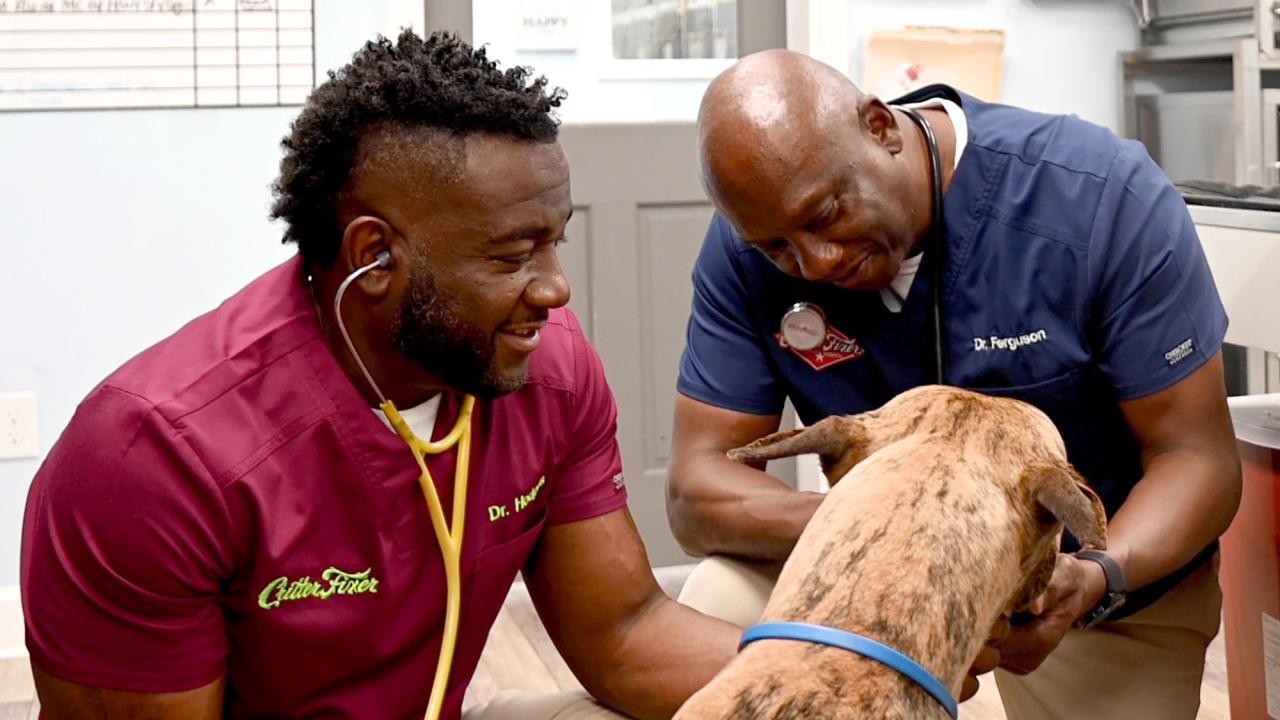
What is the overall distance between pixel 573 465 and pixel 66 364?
2009 millimetres

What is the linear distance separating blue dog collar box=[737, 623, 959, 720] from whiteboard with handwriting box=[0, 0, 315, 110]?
2.54 m

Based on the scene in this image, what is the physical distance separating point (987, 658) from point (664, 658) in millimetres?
443

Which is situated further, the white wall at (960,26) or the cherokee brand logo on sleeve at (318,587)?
the white wall at (960,26)

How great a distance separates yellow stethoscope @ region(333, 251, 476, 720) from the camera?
1438mm

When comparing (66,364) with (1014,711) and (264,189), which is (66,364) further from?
(1014,711)

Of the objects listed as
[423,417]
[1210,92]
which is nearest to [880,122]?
[423,417]

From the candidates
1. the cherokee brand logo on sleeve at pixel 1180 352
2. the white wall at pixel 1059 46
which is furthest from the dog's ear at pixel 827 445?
the white wall at pixel 1059 46

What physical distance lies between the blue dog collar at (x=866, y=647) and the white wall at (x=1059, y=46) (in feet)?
9.12

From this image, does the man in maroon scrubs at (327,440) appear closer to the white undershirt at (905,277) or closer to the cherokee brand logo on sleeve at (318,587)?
the cherokee brand logo on sleeve at (318,587)

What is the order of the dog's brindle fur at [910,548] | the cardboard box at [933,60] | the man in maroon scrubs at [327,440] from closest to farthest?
the dog's brindle fur at [910,548] < the man in maroon scrubs at [327,440] < the cardboard box at [933,60]

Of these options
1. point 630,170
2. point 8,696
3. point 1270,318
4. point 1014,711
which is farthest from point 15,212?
point 1270,318

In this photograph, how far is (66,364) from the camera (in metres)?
3.23

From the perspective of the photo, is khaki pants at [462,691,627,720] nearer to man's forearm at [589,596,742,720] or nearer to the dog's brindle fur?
man's forearm at [589,596,742,720]

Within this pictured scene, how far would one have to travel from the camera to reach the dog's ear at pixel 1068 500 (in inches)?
47.1
